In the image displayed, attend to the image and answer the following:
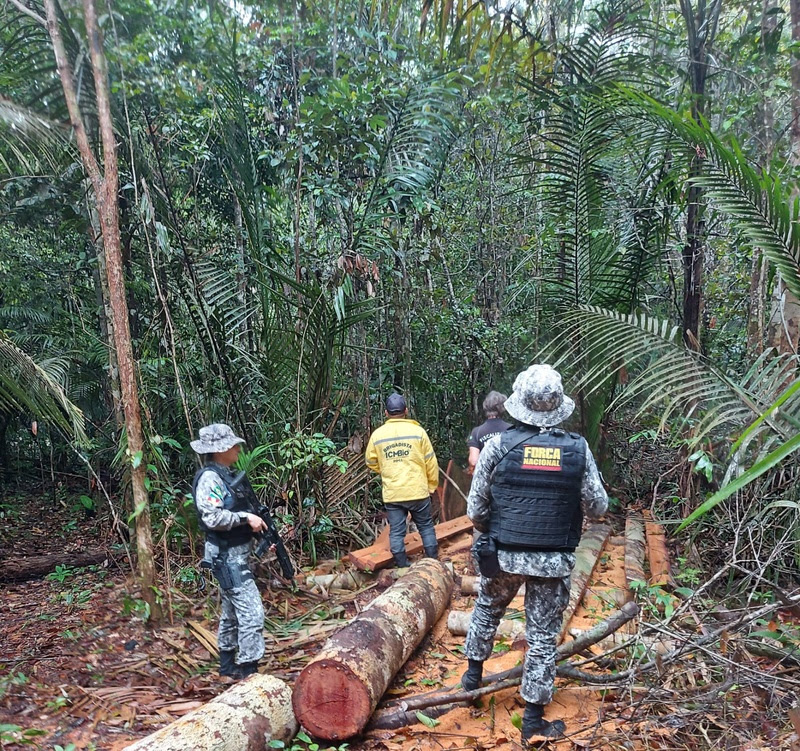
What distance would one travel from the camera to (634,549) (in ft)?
19.6

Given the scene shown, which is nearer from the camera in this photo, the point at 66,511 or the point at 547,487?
the point at 547,487

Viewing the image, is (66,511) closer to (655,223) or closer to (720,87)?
(655,223)

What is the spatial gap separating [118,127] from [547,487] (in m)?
5.24

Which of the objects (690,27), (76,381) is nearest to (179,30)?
(76,381)

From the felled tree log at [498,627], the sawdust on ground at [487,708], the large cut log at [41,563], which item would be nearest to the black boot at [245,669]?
the sawdust on ground at [487,708]

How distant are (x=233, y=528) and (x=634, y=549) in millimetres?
3838

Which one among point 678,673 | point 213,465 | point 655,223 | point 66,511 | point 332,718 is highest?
point 655,223

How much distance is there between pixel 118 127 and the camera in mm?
5922

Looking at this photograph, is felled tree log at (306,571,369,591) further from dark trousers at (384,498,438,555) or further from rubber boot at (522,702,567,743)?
rubber boot at (522,702,567,743)

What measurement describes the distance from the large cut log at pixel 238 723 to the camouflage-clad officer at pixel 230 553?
0.83 meters

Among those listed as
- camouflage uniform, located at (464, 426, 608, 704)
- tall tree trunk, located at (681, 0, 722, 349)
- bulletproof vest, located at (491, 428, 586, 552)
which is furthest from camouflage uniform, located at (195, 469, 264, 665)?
tall tree trunk, located at (681, 0, 722, 349)

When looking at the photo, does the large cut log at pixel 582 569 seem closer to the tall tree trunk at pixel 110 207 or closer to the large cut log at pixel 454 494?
the large cut log at pixel 454 494

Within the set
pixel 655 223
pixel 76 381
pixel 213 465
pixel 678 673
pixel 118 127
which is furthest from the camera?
pixel 76 381

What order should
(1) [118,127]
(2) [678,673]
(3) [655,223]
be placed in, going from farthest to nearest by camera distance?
(3) [655,223]
(1) [118,127]
(2) [678,673]
